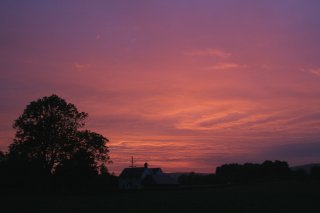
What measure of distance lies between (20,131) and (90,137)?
387 inches

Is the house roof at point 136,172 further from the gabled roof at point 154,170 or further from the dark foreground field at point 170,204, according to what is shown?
the dark foreground field at point 170,204

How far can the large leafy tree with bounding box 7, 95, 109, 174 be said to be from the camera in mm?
59688

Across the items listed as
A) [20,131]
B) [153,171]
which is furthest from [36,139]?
[153,171]

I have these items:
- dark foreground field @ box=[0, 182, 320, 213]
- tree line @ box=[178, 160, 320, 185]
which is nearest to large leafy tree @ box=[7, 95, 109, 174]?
dark foreground field @ box=[0, 182, 320, 213]

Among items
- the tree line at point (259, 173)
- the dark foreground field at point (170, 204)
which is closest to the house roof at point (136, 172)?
the tree line at point (259, 173)

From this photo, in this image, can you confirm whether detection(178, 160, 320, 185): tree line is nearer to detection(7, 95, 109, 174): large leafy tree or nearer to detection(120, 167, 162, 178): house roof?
detection(120, 167, 162, 178): house roof

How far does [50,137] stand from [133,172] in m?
58.8

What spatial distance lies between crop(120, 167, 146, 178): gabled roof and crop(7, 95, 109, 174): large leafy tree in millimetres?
52794

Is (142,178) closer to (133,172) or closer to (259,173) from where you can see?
(133,172)

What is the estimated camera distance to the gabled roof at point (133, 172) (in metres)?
115

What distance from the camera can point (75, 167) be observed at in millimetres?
59844

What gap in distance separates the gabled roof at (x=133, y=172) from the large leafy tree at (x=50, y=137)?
5279 cm

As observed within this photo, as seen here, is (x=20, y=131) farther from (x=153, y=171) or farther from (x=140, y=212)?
(x=153, y=171)

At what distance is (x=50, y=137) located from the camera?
6022cm
